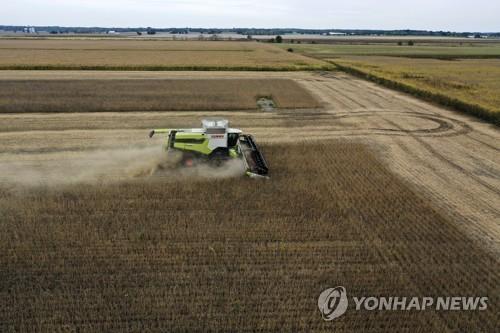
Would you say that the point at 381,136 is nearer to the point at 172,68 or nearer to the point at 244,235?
the point at 244,235

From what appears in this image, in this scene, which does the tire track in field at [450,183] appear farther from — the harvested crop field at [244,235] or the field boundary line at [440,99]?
the field boundary line at [440,99]

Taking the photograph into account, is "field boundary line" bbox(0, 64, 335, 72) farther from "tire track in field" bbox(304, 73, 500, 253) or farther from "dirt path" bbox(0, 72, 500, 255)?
"tire track in field" bbox(304, 73, 500, 253)

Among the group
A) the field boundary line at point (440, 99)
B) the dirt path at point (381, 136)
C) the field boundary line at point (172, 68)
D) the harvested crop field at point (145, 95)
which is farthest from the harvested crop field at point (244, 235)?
the field boundary line at point (172, 68)

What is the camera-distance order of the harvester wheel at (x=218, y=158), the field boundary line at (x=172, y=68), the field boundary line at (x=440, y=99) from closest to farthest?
the harvester wheel at (x=218, y=158) → the field boundary line at (x=440, y=99) → the field boundary line at (x=172, y=68)

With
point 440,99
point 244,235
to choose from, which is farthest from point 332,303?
point 440,99

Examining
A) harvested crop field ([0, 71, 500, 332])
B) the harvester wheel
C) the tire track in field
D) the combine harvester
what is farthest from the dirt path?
the harvester wheel

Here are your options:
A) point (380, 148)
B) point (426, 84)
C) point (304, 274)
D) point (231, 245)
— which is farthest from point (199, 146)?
point (426, 84)

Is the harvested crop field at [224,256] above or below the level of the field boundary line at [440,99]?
below
